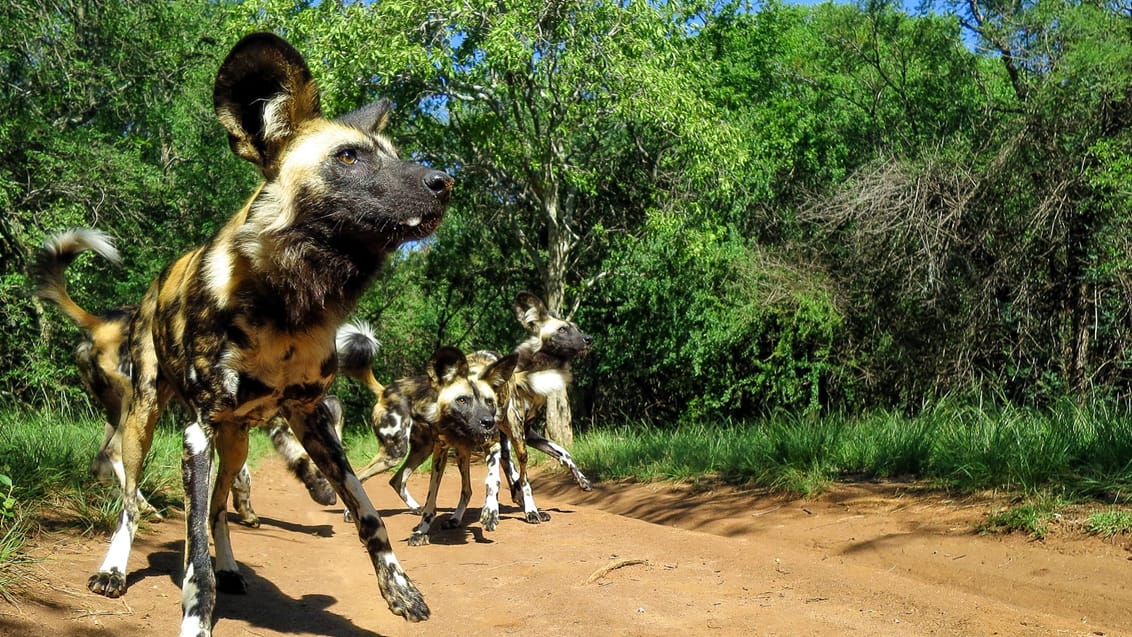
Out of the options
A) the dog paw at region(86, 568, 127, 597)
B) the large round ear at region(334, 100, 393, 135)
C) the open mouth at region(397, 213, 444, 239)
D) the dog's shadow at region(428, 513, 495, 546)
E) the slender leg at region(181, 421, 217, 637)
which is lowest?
the dog's shadow at region(428, 513, 495, 546)

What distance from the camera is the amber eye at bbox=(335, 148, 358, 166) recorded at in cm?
342

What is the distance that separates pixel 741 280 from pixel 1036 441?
842cm

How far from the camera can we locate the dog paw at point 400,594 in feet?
11.6

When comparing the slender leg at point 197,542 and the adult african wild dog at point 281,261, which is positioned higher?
the adult african wild dog at point 281,261

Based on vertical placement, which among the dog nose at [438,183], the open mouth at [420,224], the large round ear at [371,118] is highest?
the large round ear at [371,118]

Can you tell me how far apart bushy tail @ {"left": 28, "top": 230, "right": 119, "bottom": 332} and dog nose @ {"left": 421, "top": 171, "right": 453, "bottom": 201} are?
120 inches

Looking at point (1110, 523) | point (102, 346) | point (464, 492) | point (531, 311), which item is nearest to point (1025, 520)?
point (1110, 523)

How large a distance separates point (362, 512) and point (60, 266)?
10.9ft

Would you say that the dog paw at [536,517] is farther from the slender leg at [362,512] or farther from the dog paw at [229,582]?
the slender leg at [362,512]

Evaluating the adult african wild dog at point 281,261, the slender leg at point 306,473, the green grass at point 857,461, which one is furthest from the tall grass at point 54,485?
the slender leg at point 306,473

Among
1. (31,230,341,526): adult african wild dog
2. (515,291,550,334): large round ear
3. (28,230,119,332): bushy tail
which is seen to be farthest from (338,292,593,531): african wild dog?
(28,230,119,332): bushy tail

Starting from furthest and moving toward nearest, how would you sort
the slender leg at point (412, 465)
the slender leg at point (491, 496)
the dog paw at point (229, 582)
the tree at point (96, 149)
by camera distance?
the tree at point (96, 149)
the slender leg at point (412, 465)
the slender leg at point (491, 496)
the dog paw at point (229, 582)

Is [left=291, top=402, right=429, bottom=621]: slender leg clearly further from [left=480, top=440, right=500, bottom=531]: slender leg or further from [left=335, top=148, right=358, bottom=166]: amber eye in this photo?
[left=480, top=440, right=500, bottom=531]: slender leg

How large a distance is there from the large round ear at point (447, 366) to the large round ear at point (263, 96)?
13.4 feet
